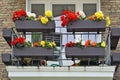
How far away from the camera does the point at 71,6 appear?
45.6 feet

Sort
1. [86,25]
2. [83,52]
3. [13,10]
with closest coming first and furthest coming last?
[83,52] → [86,25] → [13,10]

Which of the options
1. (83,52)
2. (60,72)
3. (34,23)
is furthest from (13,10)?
(83,52)

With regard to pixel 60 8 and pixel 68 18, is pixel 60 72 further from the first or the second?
pixel 60 8

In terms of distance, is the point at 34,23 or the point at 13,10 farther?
the point at 13,10

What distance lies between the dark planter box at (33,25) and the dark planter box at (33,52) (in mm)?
466

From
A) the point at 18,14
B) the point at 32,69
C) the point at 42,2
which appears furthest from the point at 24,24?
the point at 42,2

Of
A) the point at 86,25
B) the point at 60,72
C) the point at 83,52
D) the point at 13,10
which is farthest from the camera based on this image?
the point at 13,10

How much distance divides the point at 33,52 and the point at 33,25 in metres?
0.63

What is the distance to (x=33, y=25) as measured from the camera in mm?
11445

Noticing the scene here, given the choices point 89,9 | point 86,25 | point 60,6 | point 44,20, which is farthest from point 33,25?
point 89,9

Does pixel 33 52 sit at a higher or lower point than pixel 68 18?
lower

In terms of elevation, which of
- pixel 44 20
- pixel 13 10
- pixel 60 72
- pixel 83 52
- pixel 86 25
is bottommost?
pixel 60 72

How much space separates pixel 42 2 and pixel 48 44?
111 inches

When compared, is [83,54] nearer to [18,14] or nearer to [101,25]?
[101,25]
